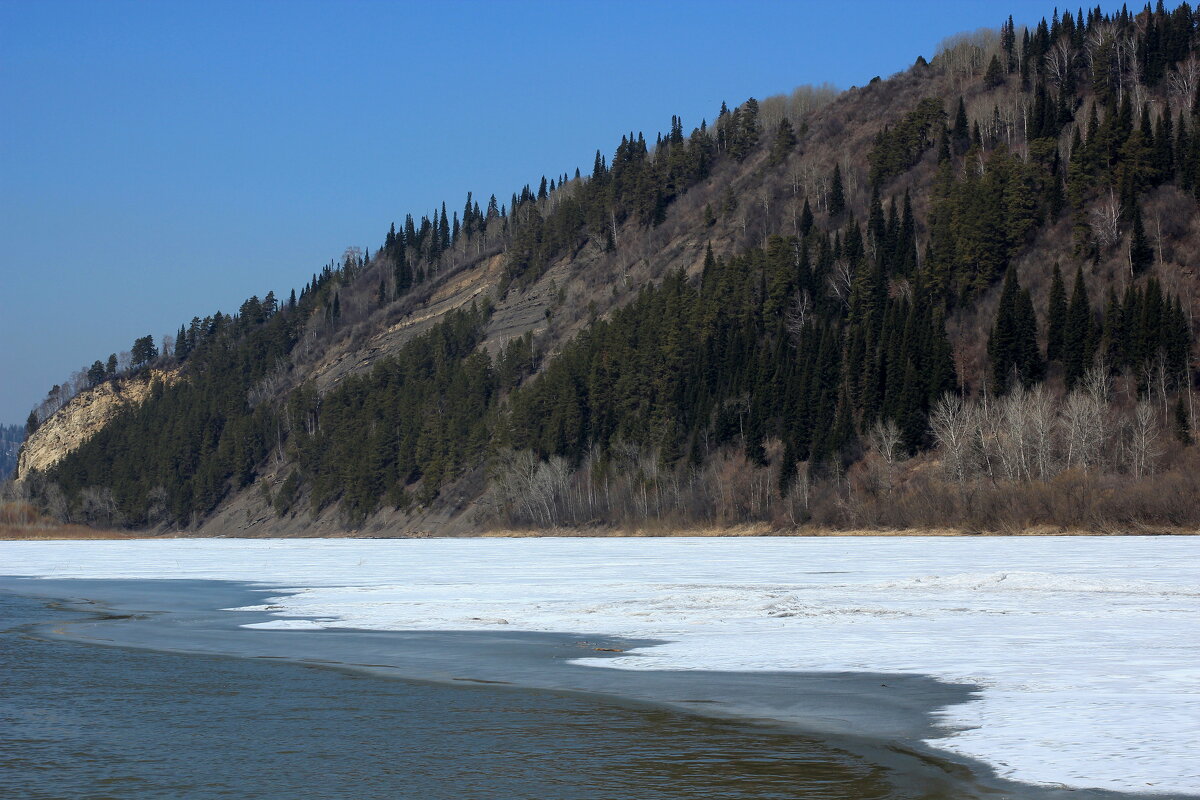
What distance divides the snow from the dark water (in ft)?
7.12

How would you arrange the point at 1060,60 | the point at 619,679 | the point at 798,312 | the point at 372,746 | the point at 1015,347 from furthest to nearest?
the point at 1060,60
the point at 798,312
the point at 1015,347
the point at 619,679
the point at 372,746

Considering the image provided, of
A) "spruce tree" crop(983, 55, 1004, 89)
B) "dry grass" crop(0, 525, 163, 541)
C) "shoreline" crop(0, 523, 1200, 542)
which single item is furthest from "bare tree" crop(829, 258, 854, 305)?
"dry grass" crop(0, 525, 163, 541)

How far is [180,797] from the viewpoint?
977cm

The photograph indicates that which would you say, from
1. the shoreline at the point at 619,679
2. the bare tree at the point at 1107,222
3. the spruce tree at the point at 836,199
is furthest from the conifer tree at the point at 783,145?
the shoreline at the point at 619,679

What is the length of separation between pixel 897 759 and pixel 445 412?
136865 mm

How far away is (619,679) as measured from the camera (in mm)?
15859

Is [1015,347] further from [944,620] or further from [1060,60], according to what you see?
[944,620]

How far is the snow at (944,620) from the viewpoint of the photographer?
37.0 ft

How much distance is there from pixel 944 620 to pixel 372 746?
A: 1316cm

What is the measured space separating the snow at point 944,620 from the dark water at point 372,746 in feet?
7.12

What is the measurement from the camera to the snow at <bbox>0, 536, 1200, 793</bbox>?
37.0 feet

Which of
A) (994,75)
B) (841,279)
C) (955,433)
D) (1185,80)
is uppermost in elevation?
(994,75)

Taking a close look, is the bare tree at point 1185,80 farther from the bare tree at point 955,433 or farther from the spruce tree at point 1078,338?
the bare tree at point 955,433

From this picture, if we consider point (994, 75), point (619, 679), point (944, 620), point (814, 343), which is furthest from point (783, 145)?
point (619, 679)
